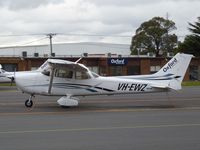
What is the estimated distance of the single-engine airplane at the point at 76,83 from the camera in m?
20.1

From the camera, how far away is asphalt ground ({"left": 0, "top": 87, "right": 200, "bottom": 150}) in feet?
33.9

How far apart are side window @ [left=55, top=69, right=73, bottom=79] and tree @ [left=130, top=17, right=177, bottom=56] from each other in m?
89.2

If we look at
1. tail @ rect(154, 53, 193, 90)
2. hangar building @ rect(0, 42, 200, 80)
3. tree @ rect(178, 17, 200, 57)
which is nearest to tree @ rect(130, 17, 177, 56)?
tree @ rect(178, 17, 200, 57)

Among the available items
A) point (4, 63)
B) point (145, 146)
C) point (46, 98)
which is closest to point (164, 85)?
point (46, 98)

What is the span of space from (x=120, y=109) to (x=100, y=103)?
2.95 m

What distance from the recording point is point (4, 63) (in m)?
69.2

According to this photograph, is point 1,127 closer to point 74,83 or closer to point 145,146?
point 145,146

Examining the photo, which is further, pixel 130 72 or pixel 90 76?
pixel 130 72

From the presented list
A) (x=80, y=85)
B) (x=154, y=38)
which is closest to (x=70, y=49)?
(x=154, y=38)

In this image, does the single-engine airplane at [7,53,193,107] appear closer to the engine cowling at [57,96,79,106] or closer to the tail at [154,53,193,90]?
the tail at [154,53,193,90]

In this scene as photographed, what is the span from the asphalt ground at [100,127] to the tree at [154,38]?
9069cm

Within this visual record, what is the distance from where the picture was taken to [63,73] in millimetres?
20500

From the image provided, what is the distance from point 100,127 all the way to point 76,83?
725 cm

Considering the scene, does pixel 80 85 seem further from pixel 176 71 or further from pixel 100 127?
pixel 100 127
